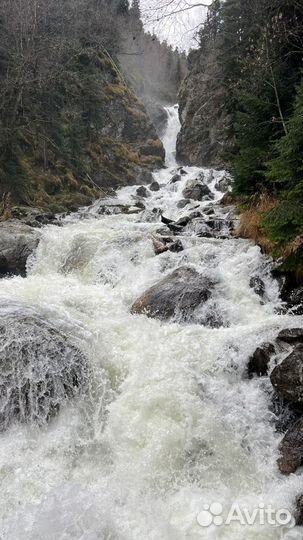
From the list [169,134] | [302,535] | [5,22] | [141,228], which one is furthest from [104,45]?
[302,535]

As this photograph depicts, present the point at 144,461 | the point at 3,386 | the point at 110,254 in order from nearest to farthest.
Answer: the point at 144,461 → the point at 3,386 → the point at 110,254

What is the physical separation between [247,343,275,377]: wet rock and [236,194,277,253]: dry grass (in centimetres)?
329

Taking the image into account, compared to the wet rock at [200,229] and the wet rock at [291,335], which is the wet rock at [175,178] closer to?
the wet rock at [200,229]

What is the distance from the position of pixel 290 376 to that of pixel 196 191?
59.4 feet

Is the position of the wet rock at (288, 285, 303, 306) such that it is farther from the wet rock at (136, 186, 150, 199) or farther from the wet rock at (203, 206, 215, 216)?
the wet rock at (136, 186, 150, 199)

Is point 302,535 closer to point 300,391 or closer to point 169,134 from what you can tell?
point 300,391

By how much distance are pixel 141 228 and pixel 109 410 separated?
893 cm

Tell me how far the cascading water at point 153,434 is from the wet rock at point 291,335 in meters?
0.33

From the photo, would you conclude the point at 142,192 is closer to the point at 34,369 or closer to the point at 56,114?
the point at 56,114

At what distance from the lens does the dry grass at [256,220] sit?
912 centimetres

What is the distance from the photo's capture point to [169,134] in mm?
40812

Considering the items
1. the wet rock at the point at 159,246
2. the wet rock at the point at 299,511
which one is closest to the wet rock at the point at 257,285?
the wet rock at the point at 159,246

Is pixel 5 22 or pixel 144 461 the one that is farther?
pixel 5 22

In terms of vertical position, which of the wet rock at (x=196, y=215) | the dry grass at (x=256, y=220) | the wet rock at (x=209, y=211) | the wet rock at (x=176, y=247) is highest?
the dry grass at (x=256, y=220)
